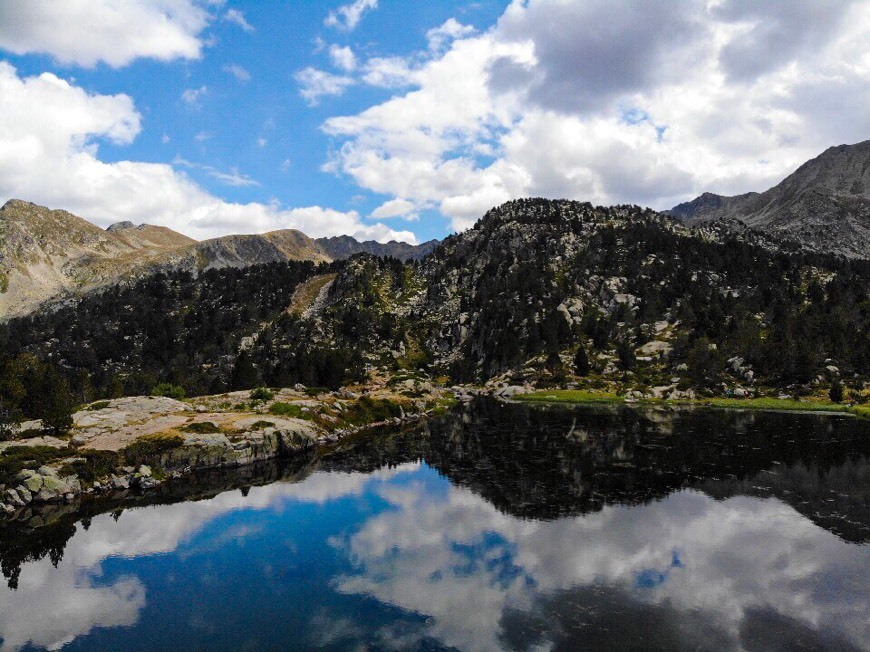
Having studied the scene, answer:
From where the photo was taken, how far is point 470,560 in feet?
118

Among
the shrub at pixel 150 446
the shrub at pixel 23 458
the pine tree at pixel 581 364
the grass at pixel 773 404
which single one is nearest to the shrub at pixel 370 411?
the shrub at pixel 150 446

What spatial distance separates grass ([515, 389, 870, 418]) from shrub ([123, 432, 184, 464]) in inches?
3950

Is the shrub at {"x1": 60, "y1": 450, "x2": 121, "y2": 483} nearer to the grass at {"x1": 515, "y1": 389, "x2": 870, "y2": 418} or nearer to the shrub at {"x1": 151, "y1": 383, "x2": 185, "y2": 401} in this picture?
the shrub at {"x1": 151, "y1": 383, "x2": 185, "y2": 401}

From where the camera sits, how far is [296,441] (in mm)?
77438

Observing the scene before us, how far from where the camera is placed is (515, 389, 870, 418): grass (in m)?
110

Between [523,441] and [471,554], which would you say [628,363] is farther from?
[471,554]

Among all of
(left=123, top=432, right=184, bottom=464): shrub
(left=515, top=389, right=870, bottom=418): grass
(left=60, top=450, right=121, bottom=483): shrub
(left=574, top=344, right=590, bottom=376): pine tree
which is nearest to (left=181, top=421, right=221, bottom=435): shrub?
(left=123, top=432, right=184, bottom=464): shrub

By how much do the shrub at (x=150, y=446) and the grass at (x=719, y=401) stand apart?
3950 inches

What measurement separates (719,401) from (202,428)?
Result: 385ft

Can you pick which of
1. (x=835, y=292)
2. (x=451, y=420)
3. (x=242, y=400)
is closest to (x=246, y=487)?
(x=242, y=400)

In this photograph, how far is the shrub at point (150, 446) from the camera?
203ft

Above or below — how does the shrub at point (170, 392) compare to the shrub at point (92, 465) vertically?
above

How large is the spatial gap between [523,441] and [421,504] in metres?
34.3

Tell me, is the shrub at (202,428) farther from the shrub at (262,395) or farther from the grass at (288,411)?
the shrub at (262,395)
